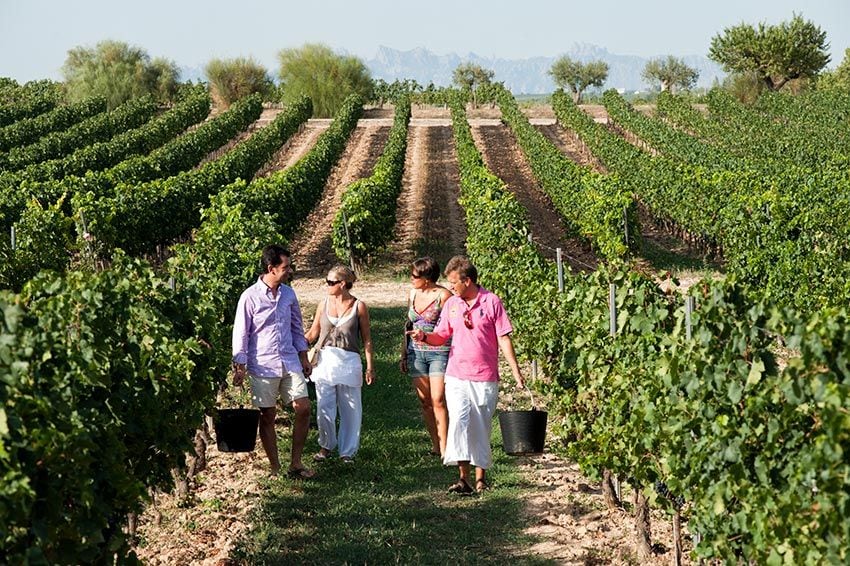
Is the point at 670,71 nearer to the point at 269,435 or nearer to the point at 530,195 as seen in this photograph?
the point at 530,195

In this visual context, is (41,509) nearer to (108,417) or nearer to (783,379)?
(108,417)

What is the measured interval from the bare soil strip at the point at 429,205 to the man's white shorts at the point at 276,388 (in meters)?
15.2

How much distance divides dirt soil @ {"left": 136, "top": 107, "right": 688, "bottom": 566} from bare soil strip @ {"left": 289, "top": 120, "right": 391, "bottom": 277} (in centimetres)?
4

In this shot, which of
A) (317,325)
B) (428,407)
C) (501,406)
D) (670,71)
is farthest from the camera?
(670,71)

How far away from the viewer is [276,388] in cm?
850

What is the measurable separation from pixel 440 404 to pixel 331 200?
24.6 metres

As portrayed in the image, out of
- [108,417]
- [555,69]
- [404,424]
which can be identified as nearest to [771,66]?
[555,69]

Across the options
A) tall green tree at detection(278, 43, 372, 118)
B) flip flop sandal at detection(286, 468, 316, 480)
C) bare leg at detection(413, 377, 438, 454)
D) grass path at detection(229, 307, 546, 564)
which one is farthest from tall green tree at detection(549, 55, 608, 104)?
flip flop sandal at detection(286, 468, 316, 480)

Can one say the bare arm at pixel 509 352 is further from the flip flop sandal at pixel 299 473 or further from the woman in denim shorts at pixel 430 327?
the flip flop sandal at pixel 299 473

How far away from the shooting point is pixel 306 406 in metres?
8.63

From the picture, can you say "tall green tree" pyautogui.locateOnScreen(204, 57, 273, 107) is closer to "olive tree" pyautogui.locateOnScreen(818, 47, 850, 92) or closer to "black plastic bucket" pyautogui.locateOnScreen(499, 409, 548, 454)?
"olive tree" pyautogui.locateOnScreen(818, 47, 850, 92)

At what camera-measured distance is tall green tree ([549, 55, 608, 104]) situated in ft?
336

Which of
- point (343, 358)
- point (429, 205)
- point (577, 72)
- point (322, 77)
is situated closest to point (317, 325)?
point (343, 358)

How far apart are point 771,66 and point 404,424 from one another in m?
62.5
